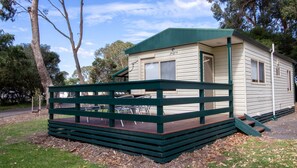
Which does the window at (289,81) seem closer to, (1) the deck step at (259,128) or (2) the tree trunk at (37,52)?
(1) the deck step at (259,128)

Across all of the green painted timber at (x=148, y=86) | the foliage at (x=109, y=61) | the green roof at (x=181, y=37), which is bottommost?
the green painted timber at (x=148, y=86)

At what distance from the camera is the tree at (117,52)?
122ft

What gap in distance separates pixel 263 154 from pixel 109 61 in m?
28.3

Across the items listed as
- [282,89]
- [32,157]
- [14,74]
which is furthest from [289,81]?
[14,74]

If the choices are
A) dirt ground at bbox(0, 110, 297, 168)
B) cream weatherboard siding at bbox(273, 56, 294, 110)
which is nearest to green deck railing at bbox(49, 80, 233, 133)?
dirt ground at bbox(0, 110, 297, 168)

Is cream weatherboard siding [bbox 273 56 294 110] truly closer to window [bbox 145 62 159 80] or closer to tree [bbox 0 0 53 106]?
window [bbox 145 62 159 80]

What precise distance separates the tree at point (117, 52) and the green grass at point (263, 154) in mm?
31243

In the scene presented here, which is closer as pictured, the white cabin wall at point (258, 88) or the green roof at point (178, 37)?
the green roof at point (178, 37)

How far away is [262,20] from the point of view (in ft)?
76.6

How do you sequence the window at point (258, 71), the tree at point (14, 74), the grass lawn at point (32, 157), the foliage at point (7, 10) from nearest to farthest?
the grass lawn at point (32, 157)
the window at point (258, 71)
the foliage at point (7, 10)
the tree at point (14, 74)

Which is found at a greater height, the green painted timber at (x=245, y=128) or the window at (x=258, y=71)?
the window at (x=258, y=71)

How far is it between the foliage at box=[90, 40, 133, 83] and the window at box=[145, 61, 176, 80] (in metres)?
21.5

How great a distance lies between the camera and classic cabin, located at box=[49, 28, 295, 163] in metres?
4.72

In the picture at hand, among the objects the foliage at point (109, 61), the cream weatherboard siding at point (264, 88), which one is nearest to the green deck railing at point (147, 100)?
the cream weatherboard siding at point (264, 88)
